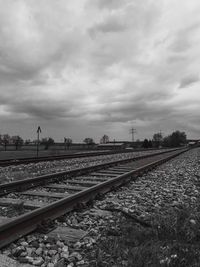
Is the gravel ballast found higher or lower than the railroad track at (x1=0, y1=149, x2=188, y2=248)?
lower

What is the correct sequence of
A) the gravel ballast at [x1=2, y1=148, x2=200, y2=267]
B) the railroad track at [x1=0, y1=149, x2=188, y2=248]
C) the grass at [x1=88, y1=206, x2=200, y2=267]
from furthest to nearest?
the railroad track at [x1=0, y1=149, x2=188, y2=248]
the gravel ballast at [x1=2, y1=148, x2=200, y2=267]
the grass at [x1=88, y1=206, x2=200, y2=267]

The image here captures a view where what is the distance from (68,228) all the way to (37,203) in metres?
1.54

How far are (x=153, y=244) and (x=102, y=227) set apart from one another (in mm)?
1075

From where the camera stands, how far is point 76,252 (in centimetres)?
363

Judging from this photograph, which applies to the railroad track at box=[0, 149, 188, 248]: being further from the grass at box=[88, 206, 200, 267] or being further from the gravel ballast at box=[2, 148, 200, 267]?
the grass at box=[88, 206, 200, 267]

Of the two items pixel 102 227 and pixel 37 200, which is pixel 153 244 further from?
pixel 37 200

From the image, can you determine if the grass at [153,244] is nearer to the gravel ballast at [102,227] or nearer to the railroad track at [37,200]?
the gravel ballast at [102,227]

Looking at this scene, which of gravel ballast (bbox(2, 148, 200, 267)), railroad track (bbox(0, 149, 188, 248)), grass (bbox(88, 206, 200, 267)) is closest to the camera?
grass (bbox(88, 206, 200, 267))

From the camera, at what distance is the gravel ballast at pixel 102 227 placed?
11.2 feet

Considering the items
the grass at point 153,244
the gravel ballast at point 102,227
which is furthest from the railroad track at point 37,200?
the grass at point 153,244

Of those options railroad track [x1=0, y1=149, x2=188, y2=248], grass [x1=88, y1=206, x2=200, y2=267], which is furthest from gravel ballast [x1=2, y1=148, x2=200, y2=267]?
railroad track [x1=0, y1=149, x2=188, y2=248]

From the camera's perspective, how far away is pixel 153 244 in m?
3.80

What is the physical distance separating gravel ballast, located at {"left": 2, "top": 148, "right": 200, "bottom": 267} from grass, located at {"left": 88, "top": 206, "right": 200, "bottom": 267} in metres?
0.02

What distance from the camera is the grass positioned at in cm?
329
